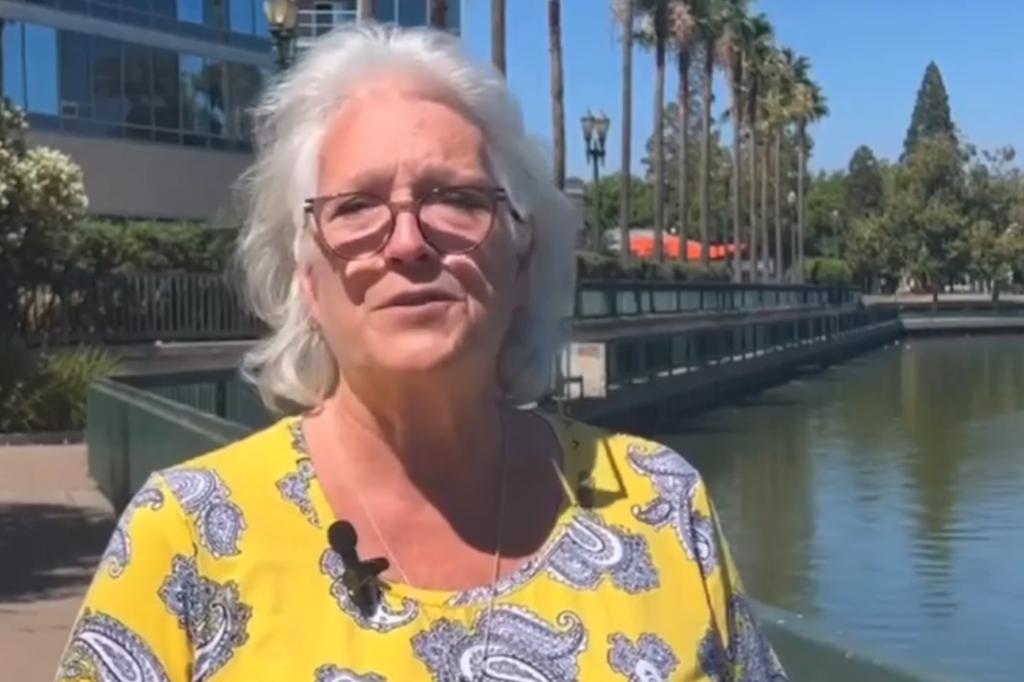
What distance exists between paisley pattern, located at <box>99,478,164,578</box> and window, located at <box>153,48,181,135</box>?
42.6m

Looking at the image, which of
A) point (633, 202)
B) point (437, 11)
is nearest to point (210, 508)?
point (437, 11)

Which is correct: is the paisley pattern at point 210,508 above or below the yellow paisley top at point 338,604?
above

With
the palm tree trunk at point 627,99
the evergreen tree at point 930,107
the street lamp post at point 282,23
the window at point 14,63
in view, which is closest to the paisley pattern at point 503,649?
the street lamp post at point 282,23

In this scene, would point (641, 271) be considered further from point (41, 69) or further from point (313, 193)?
point (313, 193)

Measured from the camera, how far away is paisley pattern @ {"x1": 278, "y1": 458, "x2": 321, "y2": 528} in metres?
2.64

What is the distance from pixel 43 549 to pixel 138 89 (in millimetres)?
31874

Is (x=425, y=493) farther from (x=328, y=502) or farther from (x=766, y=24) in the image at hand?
(x=766, y=24)

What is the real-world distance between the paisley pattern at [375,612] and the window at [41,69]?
128 feet

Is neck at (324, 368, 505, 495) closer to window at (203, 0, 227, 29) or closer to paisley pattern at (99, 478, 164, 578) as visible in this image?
paisley pattern at (99, 478, 164, 578)

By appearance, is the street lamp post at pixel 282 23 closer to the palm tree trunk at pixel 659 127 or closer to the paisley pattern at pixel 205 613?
the paisley pattern at pixel 205 613

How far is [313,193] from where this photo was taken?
2762mm

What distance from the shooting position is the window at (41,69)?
40.2 metres

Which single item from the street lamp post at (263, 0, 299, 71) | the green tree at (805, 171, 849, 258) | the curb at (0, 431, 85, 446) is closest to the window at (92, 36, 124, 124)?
the curb at (0, 431, 85, 446)

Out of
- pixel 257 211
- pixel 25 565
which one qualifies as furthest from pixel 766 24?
pixel 257 211
